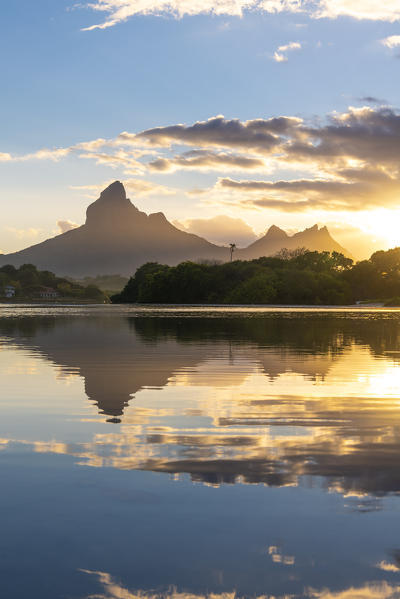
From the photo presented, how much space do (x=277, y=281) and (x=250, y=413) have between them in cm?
15059

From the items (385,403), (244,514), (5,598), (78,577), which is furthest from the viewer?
(385,403)

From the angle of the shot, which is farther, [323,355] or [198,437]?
[323,355]

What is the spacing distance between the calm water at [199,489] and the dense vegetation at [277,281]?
13978 centimetres

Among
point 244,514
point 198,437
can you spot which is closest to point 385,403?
point 198,437

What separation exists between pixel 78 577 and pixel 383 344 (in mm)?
26661

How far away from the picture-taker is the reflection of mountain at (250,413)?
26.9 feet

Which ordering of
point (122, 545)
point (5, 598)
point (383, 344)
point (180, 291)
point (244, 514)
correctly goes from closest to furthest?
1. point (5, 598)
2. point (122, 545)
3. point (244, 514)
4. point (383, 344)
5. point (180, 291)

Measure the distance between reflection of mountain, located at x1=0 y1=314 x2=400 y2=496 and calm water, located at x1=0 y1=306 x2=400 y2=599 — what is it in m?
0.05

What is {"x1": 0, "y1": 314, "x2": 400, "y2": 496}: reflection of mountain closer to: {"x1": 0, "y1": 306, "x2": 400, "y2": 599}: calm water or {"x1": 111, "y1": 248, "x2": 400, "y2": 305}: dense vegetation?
{"x1": 0, "y1": 306, "x2": 400, "y2": 599}: calm water

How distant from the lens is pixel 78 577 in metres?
4.97

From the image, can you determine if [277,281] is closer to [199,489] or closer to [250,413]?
[250,413]

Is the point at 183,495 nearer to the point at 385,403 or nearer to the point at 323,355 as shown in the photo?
the point at 385,403

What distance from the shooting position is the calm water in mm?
5008

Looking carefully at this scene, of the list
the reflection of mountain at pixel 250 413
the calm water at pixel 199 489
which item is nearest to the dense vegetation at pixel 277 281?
the reflection of mountain at pixel 250 413
